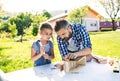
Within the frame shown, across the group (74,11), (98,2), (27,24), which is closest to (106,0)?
(98,2)

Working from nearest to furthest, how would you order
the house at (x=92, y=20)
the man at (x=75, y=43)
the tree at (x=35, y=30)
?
1. the man at (x=75, y=43)
2. the tree at (x=35, y=30)
3. the house at (x=92, y=20)

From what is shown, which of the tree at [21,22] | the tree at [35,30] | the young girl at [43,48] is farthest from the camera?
the tree at [21,22]

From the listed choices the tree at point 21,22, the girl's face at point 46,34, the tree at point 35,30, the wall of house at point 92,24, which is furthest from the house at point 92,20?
the girl's face at point 46,34

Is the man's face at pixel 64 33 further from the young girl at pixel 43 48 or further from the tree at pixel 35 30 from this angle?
the tree at pixel 35 30

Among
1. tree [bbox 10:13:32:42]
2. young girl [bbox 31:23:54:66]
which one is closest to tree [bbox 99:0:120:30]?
tree [bbox 10:13:32:42]

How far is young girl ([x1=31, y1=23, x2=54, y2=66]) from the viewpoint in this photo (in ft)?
10.6

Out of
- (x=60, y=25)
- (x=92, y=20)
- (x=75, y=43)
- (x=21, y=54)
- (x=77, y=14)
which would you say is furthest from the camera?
(x=92, y=20)

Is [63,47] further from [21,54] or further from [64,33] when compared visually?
[21,54]

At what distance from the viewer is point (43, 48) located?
10.5 feet

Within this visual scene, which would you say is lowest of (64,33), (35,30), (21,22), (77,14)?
(35,30)

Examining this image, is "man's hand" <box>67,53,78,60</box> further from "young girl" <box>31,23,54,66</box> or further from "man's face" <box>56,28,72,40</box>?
"young girl" <box>31,23,54,66</box>

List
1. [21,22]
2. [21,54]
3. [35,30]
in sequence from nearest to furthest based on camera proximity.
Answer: [21,54], [35,30], [21,22]

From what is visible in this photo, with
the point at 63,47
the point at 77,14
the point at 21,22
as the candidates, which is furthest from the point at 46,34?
the point at 77,14

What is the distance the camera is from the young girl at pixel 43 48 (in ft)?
10.6
